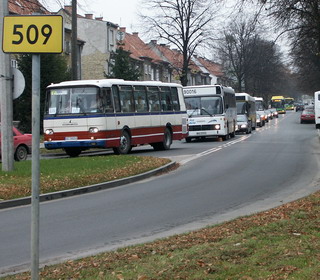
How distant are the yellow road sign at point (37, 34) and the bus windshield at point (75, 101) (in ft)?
63.0

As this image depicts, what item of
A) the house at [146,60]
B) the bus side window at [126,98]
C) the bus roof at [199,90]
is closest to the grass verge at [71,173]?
the bus side window at [126,98]

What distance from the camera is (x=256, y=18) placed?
1888 cm

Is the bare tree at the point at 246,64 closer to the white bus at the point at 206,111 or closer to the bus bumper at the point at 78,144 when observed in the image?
the white bus at the point at 206,111

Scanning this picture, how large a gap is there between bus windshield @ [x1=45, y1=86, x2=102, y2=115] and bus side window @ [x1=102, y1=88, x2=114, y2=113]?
0.26 m

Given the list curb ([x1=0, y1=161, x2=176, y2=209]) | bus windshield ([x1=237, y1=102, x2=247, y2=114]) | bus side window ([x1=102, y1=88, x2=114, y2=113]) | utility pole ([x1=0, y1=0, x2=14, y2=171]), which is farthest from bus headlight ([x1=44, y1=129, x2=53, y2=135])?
bus windshield ([x1=237, y1=102, x2=247, y2=114])

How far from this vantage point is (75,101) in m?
25.0

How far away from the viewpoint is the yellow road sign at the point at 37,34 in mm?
5559

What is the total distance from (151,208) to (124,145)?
13.9 m

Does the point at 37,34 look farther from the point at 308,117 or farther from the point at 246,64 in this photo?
the point at 246,64

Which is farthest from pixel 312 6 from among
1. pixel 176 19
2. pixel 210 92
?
pixel 176 19

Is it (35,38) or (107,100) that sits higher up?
(35,38)

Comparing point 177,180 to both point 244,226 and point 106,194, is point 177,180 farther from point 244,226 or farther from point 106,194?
point 244,226

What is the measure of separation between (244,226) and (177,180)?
837cm

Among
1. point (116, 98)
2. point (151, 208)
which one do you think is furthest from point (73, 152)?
point (151, 208)
